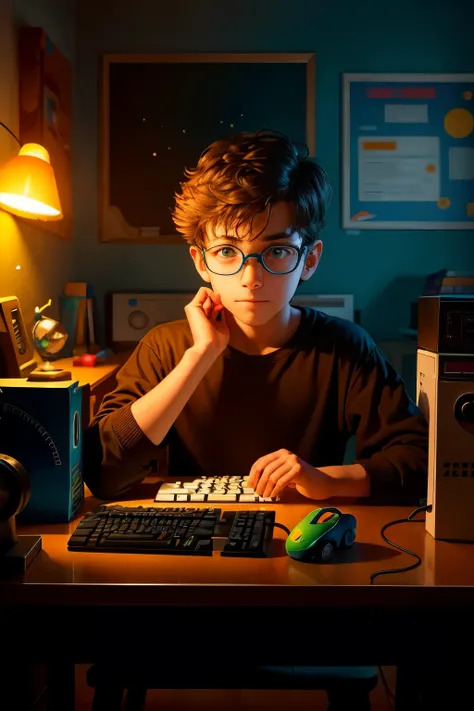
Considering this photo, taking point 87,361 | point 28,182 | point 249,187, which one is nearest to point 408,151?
point 87,361

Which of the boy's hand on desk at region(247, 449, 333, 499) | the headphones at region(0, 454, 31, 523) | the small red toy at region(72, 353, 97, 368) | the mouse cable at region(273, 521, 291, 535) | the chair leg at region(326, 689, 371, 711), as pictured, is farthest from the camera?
the small red toy at region(72, 353, 97, 368)

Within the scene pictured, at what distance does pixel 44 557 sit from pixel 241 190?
80 cm

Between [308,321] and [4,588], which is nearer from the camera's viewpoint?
[4,588]

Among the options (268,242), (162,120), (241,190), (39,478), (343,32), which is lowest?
(39,478)

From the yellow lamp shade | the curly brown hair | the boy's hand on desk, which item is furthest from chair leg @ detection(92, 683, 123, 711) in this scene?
the yellow lamp shade

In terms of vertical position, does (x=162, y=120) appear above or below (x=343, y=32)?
below

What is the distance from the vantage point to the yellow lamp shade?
2.05m

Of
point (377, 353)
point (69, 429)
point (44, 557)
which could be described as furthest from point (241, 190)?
point (44, 557)

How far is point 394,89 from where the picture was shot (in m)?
3.41

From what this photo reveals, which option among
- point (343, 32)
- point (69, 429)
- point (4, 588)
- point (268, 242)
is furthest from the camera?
point (343, 32)

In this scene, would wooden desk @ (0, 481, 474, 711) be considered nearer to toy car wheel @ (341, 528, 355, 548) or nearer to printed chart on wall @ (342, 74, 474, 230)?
toy car wheel @ (341, 528, 355, 548)

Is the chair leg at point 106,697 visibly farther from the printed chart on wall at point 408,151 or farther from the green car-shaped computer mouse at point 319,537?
the printed chart on wall at point 408,151

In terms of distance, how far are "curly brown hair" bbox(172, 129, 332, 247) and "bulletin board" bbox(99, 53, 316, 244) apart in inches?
76.8

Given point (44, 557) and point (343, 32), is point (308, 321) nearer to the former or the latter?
point (44, 557)
